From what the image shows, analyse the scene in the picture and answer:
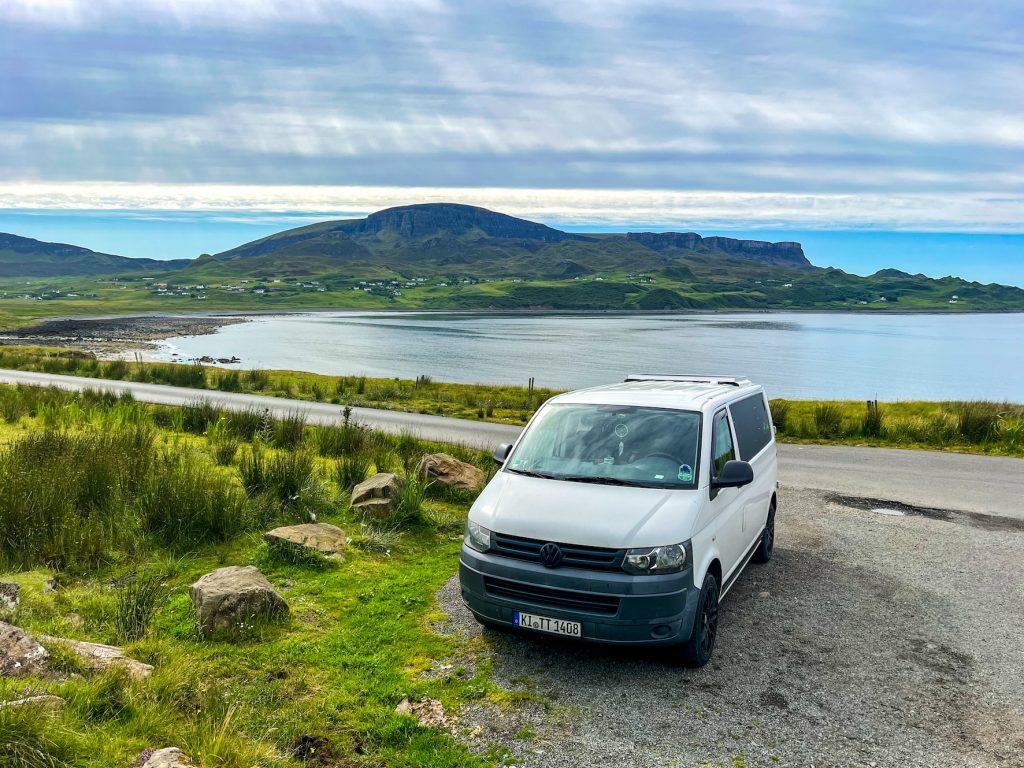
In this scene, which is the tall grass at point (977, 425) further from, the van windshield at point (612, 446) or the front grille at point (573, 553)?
the front grille at point (573, 553)

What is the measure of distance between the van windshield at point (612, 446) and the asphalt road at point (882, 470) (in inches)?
290

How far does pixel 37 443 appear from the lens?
10.5m

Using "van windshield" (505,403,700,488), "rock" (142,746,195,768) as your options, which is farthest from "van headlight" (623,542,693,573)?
"rock" (142,746,195,768)

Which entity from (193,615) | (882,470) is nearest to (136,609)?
(193,615)

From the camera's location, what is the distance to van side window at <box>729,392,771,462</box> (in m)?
7.44

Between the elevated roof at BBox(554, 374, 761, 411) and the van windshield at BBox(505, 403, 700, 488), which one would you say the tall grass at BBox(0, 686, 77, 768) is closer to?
the van windshield at BBox(505, 403, 700, 488)

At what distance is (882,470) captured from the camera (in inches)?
583

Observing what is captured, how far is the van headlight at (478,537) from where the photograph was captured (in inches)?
228

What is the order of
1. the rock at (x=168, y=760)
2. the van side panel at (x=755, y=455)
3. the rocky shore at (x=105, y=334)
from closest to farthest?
1. the rock at (x=168, y=760)
2. the van side panel at (x=755, y=455)
3. the rocky shore at (x=105, y=334)

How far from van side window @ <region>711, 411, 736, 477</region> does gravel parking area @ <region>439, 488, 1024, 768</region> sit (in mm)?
1459

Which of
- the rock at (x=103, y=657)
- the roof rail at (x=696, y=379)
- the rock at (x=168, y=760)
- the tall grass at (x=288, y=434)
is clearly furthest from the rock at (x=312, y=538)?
the tall grass at (x=288, y=434)

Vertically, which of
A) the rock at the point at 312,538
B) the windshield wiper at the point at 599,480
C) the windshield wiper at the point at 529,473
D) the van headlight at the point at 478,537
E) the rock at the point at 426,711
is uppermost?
the windshield wiper at the point at 599,480

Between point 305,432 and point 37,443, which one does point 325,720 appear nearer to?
point 37,443

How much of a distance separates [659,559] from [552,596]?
818mm
